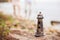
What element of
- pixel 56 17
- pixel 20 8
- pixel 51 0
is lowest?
pixel 56 17

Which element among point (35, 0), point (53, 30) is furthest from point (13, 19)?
point (53, 30)

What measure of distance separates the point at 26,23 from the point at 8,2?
0.46m

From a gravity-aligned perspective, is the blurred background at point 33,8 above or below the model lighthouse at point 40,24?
above

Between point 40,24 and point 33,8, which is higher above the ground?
point 33,8

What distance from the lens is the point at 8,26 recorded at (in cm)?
190

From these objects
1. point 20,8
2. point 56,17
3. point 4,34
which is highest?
point 20,8

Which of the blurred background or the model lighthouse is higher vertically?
the blurred background

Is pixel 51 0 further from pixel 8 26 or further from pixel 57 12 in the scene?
pixel 8 26

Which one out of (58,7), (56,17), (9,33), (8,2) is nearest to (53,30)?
(56,17)

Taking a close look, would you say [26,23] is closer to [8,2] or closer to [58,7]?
[8,2]

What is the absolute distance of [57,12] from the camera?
187 cm

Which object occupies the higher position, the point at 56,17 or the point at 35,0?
the point at 35,0

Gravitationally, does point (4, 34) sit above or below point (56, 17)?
below

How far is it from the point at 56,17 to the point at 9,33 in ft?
2.65
